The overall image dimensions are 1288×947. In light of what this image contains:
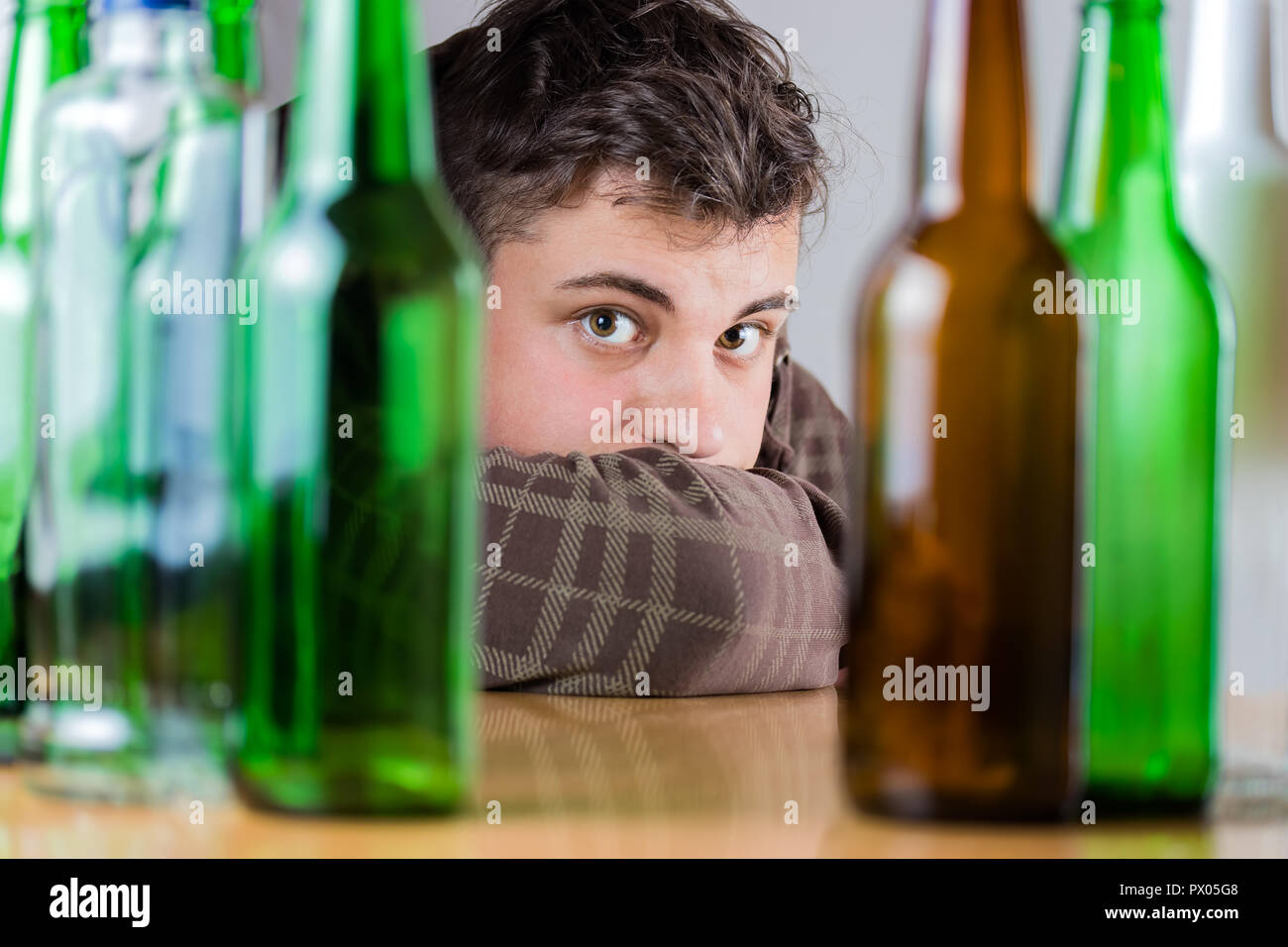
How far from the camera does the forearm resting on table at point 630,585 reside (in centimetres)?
69

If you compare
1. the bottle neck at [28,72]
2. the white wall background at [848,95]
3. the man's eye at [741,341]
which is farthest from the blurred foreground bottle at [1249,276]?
the white wall background at [848,95]

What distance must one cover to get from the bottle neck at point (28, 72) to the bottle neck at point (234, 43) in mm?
64

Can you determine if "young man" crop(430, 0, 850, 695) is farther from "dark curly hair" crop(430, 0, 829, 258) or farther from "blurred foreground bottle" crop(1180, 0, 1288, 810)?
"blurred foreground bottle" crop(1180, 0, 1288, 810)

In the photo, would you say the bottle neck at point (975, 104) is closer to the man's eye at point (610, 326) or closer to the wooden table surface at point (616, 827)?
the wooden table surface at point (616, 827)

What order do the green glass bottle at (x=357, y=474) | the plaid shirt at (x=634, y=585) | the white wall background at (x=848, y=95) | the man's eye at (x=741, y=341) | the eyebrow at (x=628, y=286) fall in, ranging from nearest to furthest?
the green glass bottle at (x=357, y=474) → the plaid shirt at (x=634, y=585) → the eyebrow at (x=628, y=286) → the man's eye at (x=741, y=341) → the white wall background at (x=848, y=95)

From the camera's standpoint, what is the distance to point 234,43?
1.14 feet

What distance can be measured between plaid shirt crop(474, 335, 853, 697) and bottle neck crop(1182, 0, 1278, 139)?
389 mm

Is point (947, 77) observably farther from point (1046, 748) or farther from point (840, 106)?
point (840, 106)

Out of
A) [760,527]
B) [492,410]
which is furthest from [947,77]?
[492,410]

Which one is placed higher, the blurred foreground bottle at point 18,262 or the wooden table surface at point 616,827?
the blurred foreground bottle at point 18,262

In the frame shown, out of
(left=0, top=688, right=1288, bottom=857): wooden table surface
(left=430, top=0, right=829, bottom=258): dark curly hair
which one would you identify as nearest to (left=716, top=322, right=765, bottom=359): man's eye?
(left=430, top=0, right=829, bottom=258): dark curly hair

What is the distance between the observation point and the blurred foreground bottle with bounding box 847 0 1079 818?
0.99ft

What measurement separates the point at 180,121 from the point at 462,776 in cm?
17
